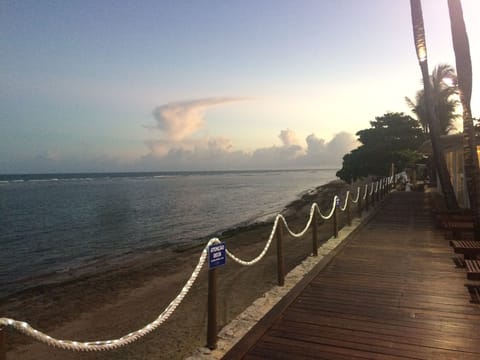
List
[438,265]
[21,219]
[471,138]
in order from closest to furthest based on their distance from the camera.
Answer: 1. [438,265]
2. [471,138]
3. [21,219]

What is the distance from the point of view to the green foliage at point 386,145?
124 feet

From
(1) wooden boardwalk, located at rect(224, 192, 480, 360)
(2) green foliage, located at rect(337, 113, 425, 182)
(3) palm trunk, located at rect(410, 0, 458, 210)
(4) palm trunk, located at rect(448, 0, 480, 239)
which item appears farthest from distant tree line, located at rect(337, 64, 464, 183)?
(1) wooden boardwalk, located at rect(224, 192, 480, 360)

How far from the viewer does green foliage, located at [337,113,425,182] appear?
124 feet

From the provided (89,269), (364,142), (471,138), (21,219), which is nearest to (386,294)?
(471,138)

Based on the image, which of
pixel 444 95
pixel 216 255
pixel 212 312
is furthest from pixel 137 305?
pixel 444 95

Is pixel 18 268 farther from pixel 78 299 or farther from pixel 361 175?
pixel 361 175

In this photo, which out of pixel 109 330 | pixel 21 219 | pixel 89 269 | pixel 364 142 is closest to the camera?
pixel 109 330

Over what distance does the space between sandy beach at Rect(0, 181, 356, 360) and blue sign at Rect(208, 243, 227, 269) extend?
1.88m

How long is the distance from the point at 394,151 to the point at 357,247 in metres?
31.6

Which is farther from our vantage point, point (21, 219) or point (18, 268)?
point (21, 219)

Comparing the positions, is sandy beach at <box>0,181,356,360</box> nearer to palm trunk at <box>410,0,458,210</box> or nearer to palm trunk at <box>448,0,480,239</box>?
palm trunk at <box>448,0,480,239</box>

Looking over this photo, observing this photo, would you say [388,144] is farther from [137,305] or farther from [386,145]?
[137,305]

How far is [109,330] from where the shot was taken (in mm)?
6738

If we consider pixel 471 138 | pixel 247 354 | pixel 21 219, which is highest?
pixel 471 138
